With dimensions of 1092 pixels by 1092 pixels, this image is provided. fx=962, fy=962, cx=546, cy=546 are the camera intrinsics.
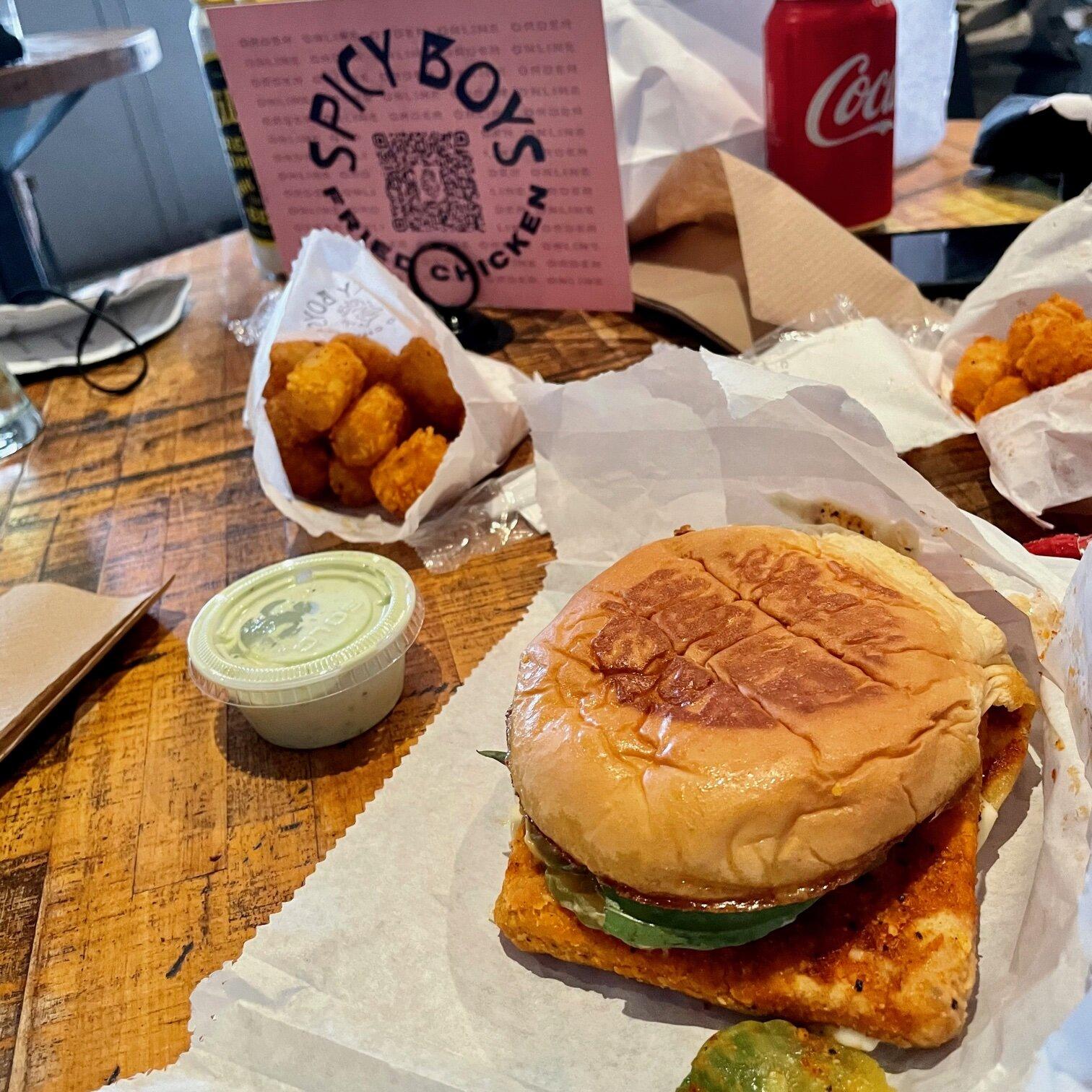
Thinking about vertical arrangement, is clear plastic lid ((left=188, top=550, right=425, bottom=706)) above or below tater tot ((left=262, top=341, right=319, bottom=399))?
below

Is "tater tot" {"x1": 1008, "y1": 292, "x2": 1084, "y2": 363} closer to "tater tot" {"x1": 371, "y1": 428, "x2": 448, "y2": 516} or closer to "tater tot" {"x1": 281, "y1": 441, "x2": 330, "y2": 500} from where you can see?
"tater tot" {"x1": 371, "y1": 428, "x2": 448, "y2": 516}

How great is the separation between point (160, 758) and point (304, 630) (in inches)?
11.4

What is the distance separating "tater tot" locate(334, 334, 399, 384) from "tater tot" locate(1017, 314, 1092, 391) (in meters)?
1.16

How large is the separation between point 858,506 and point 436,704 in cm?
67

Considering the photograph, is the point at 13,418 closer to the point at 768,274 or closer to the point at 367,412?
the point at 367,412

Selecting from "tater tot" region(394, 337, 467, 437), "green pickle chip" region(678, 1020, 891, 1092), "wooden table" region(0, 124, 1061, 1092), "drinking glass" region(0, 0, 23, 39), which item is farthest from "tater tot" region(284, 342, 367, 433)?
"drinking glass" region(0, 0, 23, 39)

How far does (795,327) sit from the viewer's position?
203 cm

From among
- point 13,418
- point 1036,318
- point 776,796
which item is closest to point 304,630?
point 776,796

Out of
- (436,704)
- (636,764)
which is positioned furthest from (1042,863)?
(436,704)

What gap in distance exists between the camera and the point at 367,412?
1.82m

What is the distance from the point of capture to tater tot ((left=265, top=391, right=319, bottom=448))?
1817 millimetres

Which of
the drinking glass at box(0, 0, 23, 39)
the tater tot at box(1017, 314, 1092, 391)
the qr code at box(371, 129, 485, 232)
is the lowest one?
the tater tot at box(1017, 314, 1092, 391)

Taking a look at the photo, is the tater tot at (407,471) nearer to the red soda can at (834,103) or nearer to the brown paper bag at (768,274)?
the brown paper bag at (768,274)

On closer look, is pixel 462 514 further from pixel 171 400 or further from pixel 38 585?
pixel 171 400
